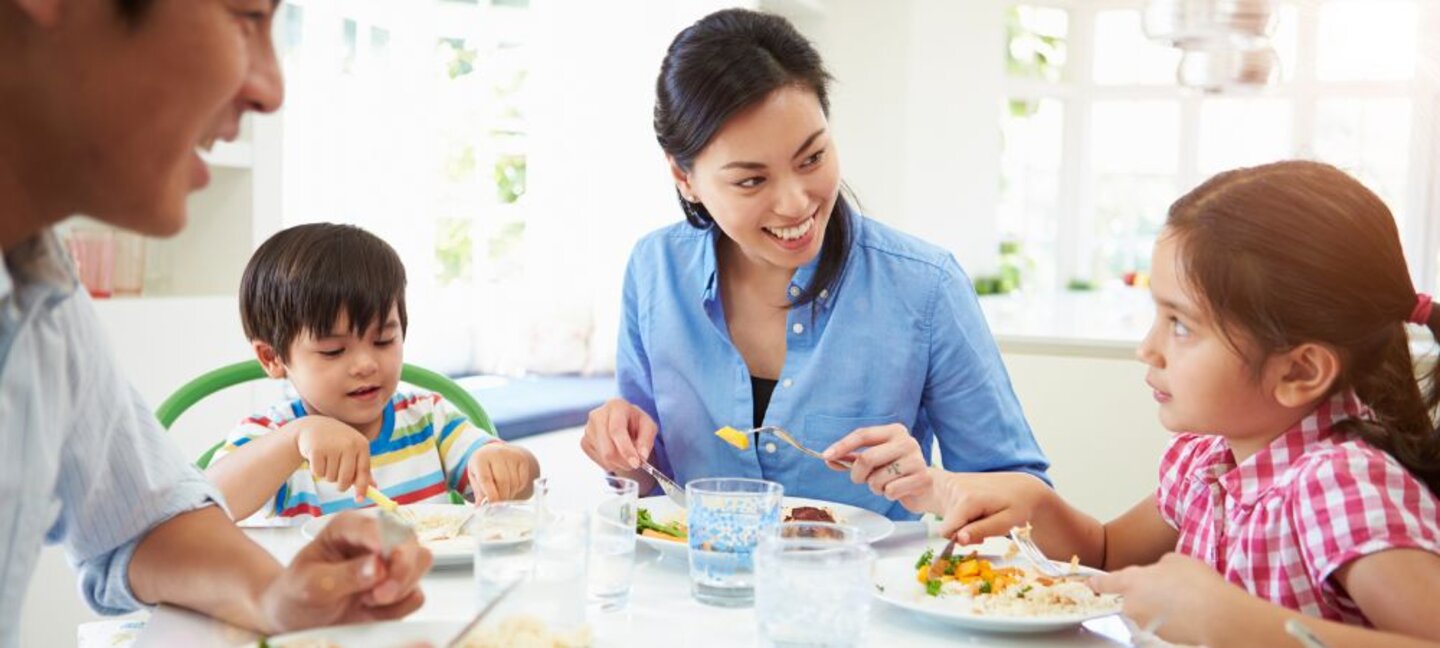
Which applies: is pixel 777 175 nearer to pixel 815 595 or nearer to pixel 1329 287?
pixel 1329 287

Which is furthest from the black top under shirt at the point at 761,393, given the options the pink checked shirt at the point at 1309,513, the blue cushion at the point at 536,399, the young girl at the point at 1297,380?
the blue cushion at the point at 536,399

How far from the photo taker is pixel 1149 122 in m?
8.82

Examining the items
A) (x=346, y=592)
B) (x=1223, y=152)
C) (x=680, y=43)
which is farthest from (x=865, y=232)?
(x=1223, y=152)

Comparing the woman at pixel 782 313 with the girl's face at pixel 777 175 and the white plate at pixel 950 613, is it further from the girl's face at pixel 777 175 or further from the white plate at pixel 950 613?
the white plate at pixel 950 613

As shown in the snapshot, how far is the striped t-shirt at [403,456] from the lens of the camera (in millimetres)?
1733

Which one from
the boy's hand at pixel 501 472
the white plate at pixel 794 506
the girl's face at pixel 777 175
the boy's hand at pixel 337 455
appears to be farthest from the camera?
the girl's face at pixel 777 175

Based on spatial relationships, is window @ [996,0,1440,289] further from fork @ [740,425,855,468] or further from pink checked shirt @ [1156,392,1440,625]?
pink checked shirt @ [1156,392,1440,625]

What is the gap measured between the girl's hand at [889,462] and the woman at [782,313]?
0.85 feet

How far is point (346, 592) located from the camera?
1.04 metres

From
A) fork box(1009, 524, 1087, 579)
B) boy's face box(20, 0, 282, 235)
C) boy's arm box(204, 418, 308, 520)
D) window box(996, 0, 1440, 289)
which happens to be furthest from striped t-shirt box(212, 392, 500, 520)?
window box(996, 0, 1440, 289)

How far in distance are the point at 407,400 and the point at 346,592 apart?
0.87 m

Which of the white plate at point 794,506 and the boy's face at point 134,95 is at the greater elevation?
the boy's face at point 134,95

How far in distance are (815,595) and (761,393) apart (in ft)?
3.05

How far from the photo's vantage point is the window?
802 cm
